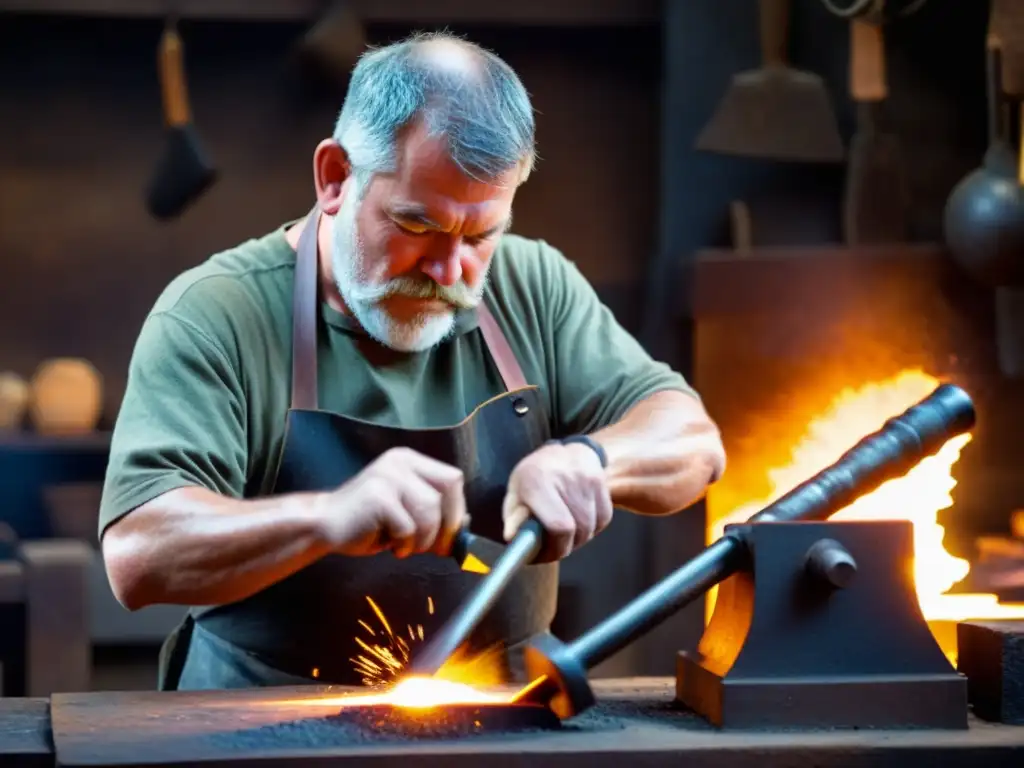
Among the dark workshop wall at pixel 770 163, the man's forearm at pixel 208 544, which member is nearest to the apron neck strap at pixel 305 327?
the man's forearm at pixel 208 544

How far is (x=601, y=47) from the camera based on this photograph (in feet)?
18.0

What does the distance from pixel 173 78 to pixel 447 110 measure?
108 inches

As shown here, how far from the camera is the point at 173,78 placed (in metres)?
5.02

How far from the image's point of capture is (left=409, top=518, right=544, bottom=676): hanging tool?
6.97ft

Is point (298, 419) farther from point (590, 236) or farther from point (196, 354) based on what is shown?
point (590, 236)

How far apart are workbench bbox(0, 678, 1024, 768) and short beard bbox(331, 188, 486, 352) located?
75 centimetres

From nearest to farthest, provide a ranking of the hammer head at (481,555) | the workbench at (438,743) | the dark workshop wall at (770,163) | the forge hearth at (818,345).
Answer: the workbench at (438,743) → the hammer head at (481,555) → the forge hearth at (818,345) → the dark workshop wall at (770,163)

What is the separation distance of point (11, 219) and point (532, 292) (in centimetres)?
292

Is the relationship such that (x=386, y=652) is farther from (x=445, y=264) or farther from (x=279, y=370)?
(x=445, y=264)

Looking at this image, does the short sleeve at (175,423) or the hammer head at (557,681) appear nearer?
the hammer head at (557,681)

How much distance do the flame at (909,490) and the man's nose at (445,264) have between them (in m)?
0.62

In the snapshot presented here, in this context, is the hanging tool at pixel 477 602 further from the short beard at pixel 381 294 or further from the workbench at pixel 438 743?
the short beard at pixel 381 294

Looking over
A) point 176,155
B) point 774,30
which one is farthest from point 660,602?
point 176,155

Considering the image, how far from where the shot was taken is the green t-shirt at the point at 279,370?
2.49 meters
